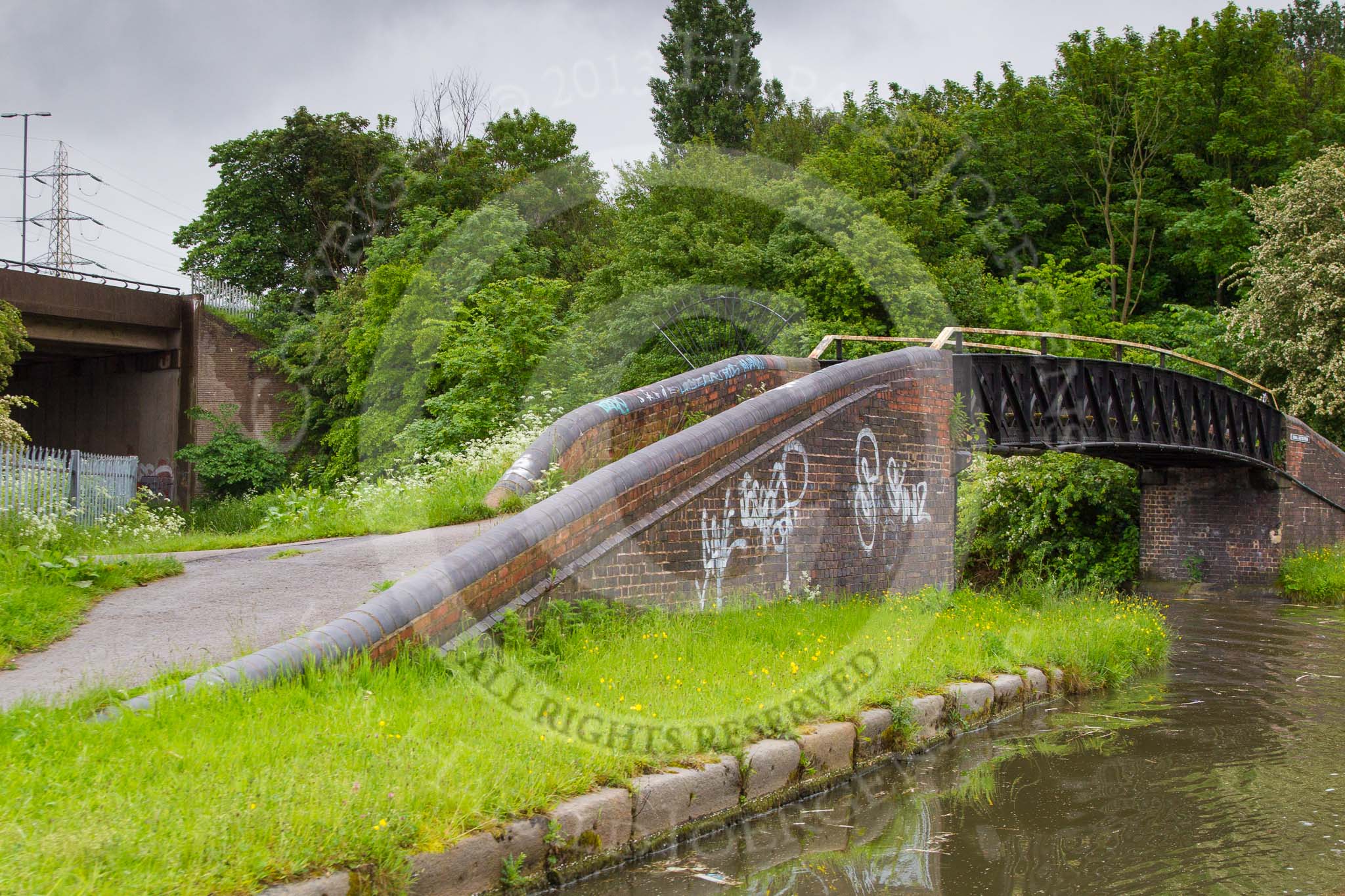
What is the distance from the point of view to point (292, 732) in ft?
16.1

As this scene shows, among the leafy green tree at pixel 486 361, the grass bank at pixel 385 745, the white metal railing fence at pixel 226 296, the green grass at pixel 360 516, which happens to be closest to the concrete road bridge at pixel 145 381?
the white metal railing fence at pixel 226 296

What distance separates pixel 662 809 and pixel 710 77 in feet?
133

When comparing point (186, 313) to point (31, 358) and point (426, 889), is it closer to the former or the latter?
point (31, 358)

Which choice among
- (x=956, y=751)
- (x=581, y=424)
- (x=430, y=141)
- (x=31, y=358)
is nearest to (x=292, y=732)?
(x=956, y=751)

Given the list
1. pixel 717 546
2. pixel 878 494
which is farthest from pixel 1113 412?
pixel 717 546

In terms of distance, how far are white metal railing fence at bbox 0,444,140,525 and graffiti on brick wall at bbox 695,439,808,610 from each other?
23.9ft

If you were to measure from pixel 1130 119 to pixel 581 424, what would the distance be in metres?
33.1

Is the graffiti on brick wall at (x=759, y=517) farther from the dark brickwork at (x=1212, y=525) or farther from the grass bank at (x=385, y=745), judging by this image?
the dark brickwork at (x=1212, y=525)

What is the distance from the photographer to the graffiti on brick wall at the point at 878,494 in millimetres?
11203

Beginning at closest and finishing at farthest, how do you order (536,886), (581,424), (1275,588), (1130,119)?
(536,886)
(581,424)
(1275,588)
(1130,119)

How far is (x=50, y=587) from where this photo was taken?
7.79m

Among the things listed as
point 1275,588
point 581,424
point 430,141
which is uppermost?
point 430,141

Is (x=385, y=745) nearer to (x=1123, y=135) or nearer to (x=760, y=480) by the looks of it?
(x=760, y=480)

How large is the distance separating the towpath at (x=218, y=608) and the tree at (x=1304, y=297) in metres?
23.5
